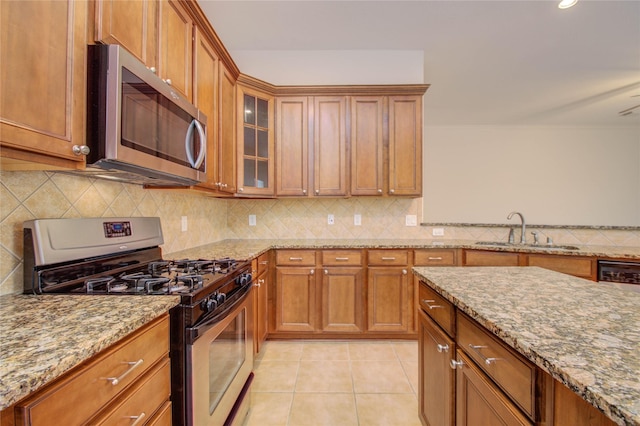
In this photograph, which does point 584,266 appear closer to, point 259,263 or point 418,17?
point 418,17

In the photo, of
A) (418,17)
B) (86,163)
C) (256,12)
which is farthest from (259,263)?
(418,17)

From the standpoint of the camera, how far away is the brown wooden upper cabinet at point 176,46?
1382 millimetres

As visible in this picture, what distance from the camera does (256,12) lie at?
7.64 feet

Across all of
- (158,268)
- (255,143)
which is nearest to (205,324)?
(158,268)

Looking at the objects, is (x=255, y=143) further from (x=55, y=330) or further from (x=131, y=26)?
(x=55, y=330)

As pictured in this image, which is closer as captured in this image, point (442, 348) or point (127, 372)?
point (127, 372)

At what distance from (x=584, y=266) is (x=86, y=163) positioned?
10.8 feet

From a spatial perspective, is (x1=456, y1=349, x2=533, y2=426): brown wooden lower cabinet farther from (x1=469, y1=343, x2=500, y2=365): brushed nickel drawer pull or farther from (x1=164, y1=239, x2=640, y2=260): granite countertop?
(x1=164, y1=239, x2=640, y2=260): granite countertop

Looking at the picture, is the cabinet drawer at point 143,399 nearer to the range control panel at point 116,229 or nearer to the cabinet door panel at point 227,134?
the range control panel at point 116,229

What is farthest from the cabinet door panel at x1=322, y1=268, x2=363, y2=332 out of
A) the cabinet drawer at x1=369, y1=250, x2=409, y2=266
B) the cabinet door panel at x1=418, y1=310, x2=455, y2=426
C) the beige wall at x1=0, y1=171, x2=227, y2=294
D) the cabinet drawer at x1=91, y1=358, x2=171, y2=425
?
the cabinet drawer at x1=91, y1=358, x2=171, y2=425

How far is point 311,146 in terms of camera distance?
2.69m

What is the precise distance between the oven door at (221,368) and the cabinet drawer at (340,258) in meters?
0.95

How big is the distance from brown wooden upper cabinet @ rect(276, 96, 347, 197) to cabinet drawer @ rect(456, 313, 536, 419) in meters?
1.88

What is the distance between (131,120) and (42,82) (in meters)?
0.26
